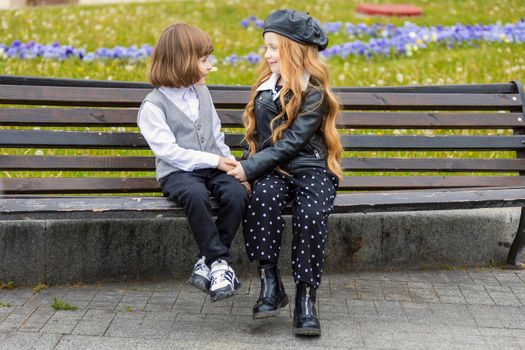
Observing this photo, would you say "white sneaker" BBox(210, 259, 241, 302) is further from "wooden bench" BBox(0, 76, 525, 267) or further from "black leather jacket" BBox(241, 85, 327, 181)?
"black leather jacket" BBox(241, 85, 327, 181)

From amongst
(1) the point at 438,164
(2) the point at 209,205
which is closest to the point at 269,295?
(2) the point at 209,205

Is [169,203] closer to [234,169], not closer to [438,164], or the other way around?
[234,169]

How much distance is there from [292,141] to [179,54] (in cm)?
65

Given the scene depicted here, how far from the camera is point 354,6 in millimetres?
13422

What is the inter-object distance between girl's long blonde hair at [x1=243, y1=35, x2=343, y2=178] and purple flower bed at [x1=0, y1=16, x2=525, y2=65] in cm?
394

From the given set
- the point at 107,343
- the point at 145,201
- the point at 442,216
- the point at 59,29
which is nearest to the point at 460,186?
the point at 442,216

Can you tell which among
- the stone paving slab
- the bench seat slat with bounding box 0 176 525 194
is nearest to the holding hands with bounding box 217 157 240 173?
the bench seat slat with bounding box 0 176 525 194

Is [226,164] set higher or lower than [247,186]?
higher

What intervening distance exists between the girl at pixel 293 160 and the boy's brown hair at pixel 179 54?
0.32 meters

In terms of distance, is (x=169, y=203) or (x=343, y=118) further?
(x=343, y=118)

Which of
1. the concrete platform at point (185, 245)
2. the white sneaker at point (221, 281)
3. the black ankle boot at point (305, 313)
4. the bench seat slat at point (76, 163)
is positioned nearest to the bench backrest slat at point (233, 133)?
the bench seat slat at point (76, 163)

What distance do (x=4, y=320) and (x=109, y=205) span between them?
27.7 inches

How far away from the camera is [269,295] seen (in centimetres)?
413

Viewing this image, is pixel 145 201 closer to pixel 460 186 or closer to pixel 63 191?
pixel 63 191
